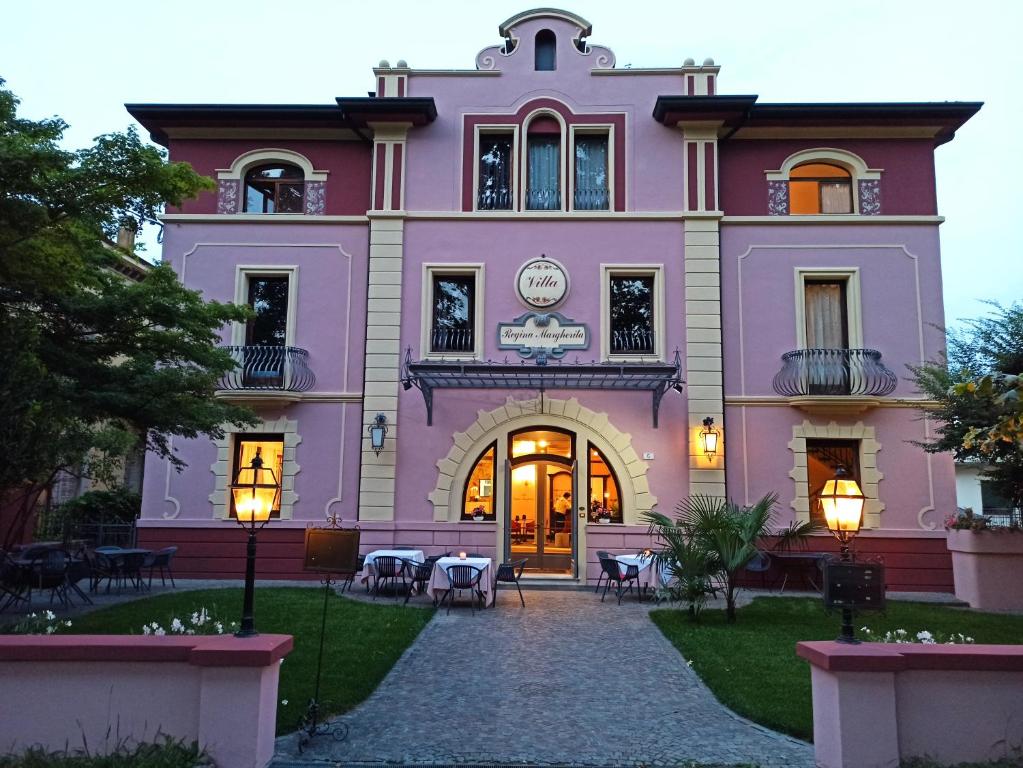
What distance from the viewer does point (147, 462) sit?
13.4 m

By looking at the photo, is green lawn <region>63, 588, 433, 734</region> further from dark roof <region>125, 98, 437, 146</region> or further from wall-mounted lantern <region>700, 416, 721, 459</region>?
dark roof <region>125, 98, 437, 146</region>

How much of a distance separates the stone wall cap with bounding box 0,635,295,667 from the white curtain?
11547 millimetres

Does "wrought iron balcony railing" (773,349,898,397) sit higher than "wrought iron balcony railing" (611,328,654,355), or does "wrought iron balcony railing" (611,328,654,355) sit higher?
"wrought iron balcony railing" (611,328,654,355)

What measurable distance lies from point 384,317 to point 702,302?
18.7 feet

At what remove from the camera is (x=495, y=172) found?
46.3 ft

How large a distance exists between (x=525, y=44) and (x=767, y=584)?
10.8 m

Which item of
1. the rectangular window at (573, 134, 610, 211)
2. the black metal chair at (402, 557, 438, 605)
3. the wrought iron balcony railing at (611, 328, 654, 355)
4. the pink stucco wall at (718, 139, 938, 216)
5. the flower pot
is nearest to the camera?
the black metal chair at (402, 557, 438, 605)

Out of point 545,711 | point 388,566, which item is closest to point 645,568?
point 388,566

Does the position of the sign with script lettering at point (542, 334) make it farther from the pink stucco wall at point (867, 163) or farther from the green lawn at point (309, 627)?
the green lawn at point (309, 627)

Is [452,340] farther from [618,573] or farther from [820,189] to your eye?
[820,189]

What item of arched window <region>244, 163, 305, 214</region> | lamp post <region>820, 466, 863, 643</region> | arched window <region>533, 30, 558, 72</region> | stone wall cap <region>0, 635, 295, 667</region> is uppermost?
arched window <region>533, 30, 558, 72</region>

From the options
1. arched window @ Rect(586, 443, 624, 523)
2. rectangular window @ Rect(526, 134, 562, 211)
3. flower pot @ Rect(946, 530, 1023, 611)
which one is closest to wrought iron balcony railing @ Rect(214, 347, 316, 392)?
rectangular window @ Rect(526, 134, 562, 211)

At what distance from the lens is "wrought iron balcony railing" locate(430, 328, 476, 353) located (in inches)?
531

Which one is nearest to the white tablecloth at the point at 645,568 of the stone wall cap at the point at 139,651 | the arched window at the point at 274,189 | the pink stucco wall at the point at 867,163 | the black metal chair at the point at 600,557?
the black metal chair at the point at 600,557
